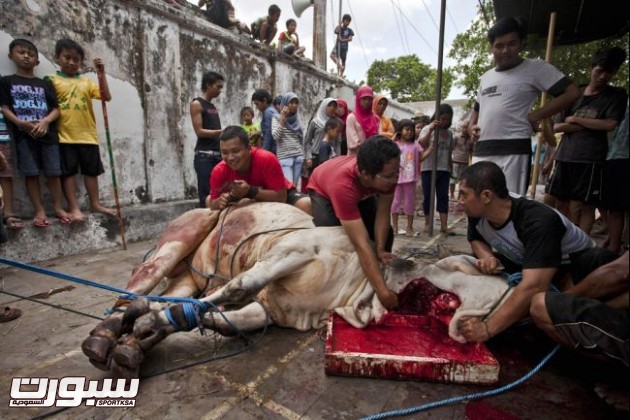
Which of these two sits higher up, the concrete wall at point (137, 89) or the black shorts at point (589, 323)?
the concrete wall at point (137, 89)

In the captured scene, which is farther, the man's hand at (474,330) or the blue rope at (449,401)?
the man's hand at (474,330)

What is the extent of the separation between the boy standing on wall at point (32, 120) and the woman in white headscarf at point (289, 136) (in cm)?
300

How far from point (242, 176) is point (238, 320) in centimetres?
157

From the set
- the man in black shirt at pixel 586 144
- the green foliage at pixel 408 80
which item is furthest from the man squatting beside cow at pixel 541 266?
the green foliage at pixel 408 80

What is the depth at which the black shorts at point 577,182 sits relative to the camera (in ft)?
12.2

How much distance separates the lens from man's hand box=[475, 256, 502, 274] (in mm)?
2455

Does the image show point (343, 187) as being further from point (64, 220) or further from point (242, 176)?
point (64, 220)

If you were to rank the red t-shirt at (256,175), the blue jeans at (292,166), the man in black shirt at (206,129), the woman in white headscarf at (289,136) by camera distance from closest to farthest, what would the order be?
the red t-shirt at (256,175) → the man in black shirt at (206,129) → the woman in white headscarf at (289,136) → the blue jeans at (292,166)

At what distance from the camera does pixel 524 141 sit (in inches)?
130

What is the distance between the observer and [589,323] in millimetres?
1860

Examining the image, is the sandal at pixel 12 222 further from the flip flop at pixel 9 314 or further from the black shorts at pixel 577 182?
the black shorts at pixel 577 182

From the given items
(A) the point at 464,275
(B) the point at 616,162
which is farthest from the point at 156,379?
(B) the point at 616,162

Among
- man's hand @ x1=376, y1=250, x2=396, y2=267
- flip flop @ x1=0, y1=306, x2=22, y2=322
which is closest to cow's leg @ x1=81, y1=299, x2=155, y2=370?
flip flop @ x1=0, y1=306, x2=22, y2=322

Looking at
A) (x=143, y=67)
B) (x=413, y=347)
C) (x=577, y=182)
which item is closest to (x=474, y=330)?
(x=413, y=347)
